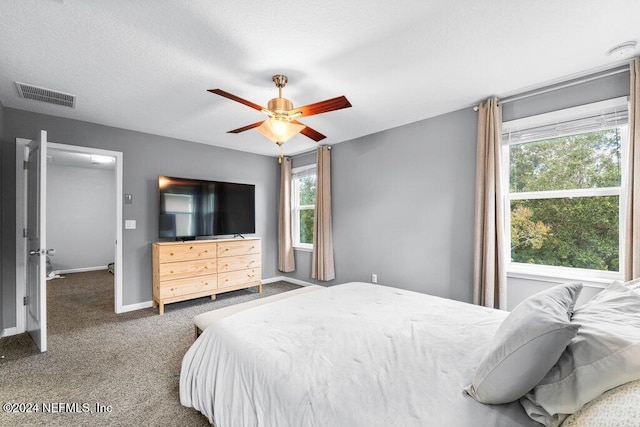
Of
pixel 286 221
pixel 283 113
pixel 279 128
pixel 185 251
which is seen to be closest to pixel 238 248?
pixel 185 251

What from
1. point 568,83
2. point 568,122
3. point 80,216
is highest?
point 568,83

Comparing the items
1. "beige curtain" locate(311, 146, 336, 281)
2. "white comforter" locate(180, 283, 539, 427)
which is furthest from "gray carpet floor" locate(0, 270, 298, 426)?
"beige curtain" locate(311, 146, 336, 281)

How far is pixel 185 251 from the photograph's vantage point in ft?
12.1

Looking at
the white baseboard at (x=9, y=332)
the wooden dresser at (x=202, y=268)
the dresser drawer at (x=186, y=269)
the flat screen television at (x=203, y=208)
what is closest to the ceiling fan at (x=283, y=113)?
the flat screen television at (x=203, y=208)

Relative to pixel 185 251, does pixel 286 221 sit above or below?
above

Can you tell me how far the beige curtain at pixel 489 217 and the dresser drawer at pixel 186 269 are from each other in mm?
3412

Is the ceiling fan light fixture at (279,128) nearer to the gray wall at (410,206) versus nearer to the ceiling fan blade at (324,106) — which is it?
the ceiling fan blade at (324,106)

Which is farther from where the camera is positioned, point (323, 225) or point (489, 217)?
point (323, 225)

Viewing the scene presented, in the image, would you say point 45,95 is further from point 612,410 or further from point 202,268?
point 612,410

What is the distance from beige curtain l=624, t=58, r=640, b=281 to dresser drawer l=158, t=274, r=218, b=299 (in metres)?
4.40

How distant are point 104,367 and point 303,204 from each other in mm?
3566

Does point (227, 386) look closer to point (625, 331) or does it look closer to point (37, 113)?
point (625, 331)

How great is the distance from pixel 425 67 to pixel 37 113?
4.20m

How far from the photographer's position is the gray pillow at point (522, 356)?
0.80 meters
